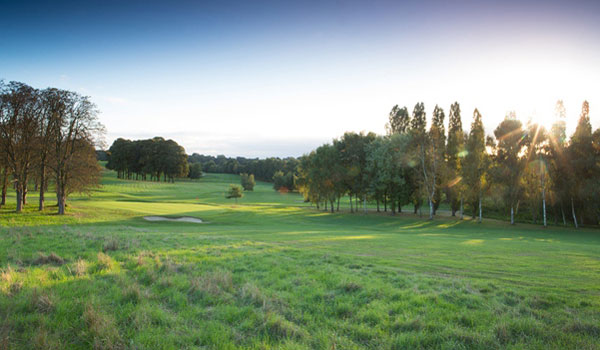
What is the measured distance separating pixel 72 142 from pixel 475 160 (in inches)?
1936

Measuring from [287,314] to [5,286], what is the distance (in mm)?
5877

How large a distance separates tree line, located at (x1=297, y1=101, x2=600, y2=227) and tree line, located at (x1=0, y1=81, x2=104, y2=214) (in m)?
32.7

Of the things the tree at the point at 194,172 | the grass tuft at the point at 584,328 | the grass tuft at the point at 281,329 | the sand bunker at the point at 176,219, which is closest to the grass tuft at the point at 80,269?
the grass tuft at the point at 281,329

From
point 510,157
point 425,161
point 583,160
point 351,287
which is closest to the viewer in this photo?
point 351,287

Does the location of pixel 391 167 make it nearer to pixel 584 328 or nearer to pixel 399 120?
pixel 399 120

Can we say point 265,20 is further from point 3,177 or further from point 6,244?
point 3,177

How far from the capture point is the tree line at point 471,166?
123 ft

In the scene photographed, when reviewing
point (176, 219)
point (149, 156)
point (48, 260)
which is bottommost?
point (176, 219)

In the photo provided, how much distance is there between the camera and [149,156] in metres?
101

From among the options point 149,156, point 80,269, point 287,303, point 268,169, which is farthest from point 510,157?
point 268,169

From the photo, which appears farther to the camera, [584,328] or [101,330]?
[584,328]

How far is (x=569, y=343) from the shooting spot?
4.64 m

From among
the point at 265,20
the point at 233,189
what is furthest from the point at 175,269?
the point at 233,189

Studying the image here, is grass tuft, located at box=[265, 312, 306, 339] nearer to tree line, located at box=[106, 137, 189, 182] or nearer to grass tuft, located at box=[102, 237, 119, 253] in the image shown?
grass tuft, located at box=[102, 237, 119, 253]
